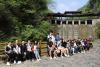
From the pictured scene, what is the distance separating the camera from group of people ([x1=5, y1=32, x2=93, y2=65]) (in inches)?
1141

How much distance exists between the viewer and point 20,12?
39.2m

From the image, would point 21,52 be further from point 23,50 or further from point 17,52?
point 17,52

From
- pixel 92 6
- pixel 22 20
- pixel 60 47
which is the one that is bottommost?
pixel 92 6

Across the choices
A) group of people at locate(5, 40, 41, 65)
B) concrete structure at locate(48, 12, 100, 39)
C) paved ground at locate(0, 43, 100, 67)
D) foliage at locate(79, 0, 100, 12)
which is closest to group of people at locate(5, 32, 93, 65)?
group of people at locate(5, 40, 41, 65)

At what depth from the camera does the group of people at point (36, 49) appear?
2897 cm

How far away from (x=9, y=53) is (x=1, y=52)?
6.98ft

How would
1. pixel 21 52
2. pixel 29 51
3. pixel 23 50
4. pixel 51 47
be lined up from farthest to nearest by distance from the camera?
pixel 51 47 < pixel 29 51 < pixel 23 50 < pixel 21 52

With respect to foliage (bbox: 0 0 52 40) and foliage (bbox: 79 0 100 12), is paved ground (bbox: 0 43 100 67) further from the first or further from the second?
foliage (bbox: 79 0 100 12)

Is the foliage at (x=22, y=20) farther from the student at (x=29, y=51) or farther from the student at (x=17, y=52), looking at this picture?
the student at (x=17, y=52)

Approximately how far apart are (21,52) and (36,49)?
122 cm

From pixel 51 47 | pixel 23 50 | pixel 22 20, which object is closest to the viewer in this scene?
pixel 23 50

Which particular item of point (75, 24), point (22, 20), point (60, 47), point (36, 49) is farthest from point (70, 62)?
point (75, 24)

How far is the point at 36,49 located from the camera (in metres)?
30.4

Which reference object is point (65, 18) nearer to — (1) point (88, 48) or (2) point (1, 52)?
(1) point (88, 48)
